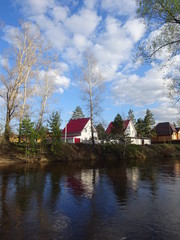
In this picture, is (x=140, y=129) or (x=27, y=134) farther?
(x=140, y=129)

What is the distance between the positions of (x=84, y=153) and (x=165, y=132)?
128 feet

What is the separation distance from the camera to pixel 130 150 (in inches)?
1169

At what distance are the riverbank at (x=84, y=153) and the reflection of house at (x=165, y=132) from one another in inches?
858

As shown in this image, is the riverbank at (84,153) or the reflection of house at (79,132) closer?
the riverbank at (84,153)

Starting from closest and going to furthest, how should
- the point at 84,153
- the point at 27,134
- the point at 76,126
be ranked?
1. the point at 27,134
2. the point at 84,153
3. the point at 76,126

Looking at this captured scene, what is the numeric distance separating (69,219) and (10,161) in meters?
19.2

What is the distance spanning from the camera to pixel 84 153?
93.2 feet

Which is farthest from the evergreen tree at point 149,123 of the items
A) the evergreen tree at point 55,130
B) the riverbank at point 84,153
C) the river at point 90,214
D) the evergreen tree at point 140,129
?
the river at point 90,214

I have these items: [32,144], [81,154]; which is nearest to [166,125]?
[81,154]

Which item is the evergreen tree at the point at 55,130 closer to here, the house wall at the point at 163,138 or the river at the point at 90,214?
the river at the point at 90,214

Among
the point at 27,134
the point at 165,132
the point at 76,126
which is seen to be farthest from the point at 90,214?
the point at 165,132

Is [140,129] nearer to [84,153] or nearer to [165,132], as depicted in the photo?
[165,132]

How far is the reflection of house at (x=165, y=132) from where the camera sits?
187 ft

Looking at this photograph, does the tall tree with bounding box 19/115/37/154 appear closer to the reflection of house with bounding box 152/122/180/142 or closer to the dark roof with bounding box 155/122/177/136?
the reflection of house with bounding box 152/122/180/142
